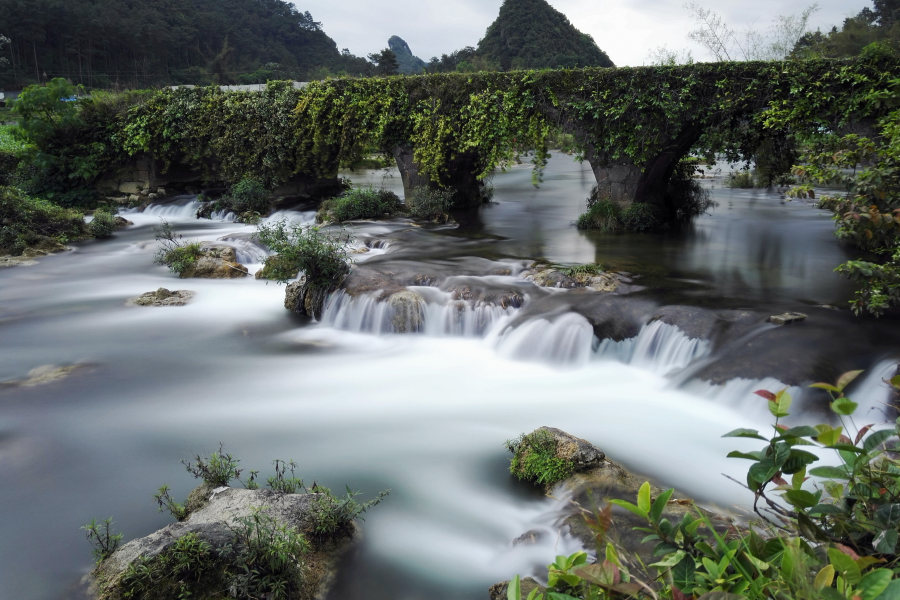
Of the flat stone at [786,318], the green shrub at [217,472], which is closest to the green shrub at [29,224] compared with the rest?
the green shrub at [217,472]

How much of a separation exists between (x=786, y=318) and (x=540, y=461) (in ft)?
14.4

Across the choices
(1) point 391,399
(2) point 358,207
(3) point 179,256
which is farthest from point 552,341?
(2) point 358,207

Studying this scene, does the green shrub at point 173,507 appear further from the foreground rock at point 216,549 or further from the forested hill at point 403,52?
the forested hill at point 403,52

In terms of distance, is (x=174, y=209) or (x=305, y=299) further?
(x=174, y=209)

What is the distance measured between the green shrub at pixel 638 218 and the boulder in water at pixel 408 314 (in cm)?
718

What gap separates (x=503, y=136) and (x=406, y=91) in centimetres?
312

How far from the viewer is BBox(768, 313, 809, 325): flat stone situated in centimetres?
771

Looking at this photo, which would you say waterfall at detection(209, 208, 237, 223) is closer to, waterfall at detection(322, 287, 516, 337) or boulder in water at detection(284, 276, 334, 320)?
boulder in water at detection(284, 276, 334, 320)

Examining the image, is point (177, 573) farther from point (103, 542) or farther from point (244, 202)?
point (244, 202)

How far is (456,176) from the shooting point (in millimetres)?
18359

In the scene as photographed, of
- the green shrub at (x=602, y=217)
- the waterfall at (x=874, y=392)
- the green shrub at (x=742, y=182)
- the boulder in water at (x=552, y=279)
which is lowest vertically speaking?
the waterfall at (x=874, y=392)

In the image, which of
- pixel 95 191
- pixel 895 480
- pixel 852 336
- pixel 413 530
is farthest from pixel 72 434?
pixel 95 191

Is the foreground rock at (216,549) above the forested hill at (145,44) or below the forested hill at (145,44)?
below

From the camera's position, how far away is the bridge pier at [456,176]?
56.3 ft
